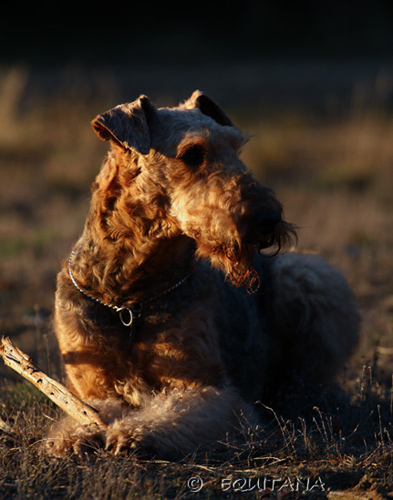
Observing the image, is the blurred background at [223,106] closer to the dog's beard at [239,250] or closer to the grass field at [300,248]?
the grass field at [300,248]

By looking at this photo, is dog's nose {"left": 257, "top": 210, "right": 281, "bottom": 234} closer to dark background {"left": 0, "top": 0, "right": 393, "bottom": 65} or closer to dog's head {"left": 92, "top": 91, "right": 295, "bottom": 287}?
dog's head {"left": 92, "top": 91, "right": 295, "bottom": 287}

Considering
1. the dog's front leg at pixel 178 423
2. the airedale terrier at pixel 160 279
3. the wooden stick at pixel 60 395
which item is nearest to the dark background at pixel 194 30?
the airedale terrier at pixel 160 279

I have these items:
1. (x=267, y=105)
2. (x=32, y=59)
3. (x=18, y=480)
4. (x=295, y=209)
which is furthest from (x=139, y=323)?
(x=32, y=59)

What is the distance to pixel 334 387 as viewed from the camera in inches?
182

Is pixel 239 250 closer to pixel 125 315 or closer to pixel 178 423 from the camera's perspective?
pixel 125 315

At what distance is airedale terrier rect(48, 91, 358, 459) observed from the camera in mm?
3359

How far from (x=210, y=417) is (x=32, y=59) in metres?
21.0

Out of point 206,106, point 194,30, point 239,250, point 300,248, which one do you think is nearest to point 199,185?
point 239,250

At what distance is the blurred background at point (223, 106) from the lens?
6.89 m

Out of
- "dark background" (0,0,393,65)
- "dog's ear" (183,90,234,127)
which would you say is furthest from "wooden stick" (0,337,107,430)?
"dark background" (0,0,393,65)

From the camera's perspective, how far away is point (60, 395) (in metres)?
3.45

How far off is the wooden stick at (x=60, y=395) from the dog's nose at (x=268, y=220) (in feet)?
4.10

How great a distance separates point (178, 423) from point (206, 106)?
2.08 m

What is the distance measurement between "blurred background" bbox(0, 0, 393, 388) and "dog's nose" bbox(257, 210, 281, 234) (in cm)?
171
